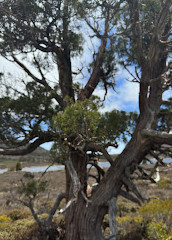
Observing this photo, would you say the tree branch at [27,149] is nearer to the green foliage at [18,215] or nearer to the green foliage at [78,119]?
the green foliage at [78,119]

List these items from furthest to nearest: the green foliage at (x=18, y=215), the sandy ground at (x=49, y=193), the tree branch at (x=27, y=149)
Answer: the sandy ground at (x=49, y=193) → the green foliage at (x=18, y=215) → the tree branch at (x=27, y=149)

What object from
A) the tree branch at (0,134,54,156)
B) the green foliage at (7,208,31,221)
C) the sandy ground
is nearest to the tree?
the tree branch at (0,134,54,156)

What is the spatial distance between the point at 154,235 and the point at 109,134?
4709 millimetres

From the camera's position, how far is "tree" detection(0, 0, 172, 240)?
16.6 feet

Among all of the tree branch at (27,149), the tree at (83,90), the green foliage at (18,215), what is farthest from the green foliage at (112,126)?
the green foliage at (18,215)

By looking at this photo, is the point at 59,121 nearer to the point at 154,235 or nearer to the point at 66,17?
the point at 66,17

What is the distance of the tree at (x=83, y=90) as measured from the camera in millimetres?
5055

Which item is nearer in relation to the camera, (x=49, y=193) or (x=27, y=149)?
(x=27, y=149)

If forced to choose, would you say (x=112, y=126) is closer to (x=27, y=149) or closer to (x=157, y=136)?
(x=157, y=136)

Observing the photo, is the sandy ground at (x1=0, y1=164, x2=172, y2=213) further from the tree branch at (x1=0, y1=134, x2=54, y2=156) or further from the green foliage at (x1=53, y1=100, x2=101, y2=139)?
the green foliage at (x1=53, y1=100, x2=101, y2=139)

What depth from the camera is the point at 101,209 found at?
549cm

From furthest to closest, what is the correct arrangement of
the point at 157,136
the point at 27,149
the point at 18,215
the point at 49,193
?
the point at 49,193 → the point at 18,215 → the point at 27,149 → the point at 157,136

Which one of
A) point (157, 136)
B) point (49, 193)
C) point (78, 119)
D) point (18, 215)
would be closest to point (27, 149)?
point (78, 119)

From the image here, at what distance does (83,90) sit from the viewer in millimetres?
7336
